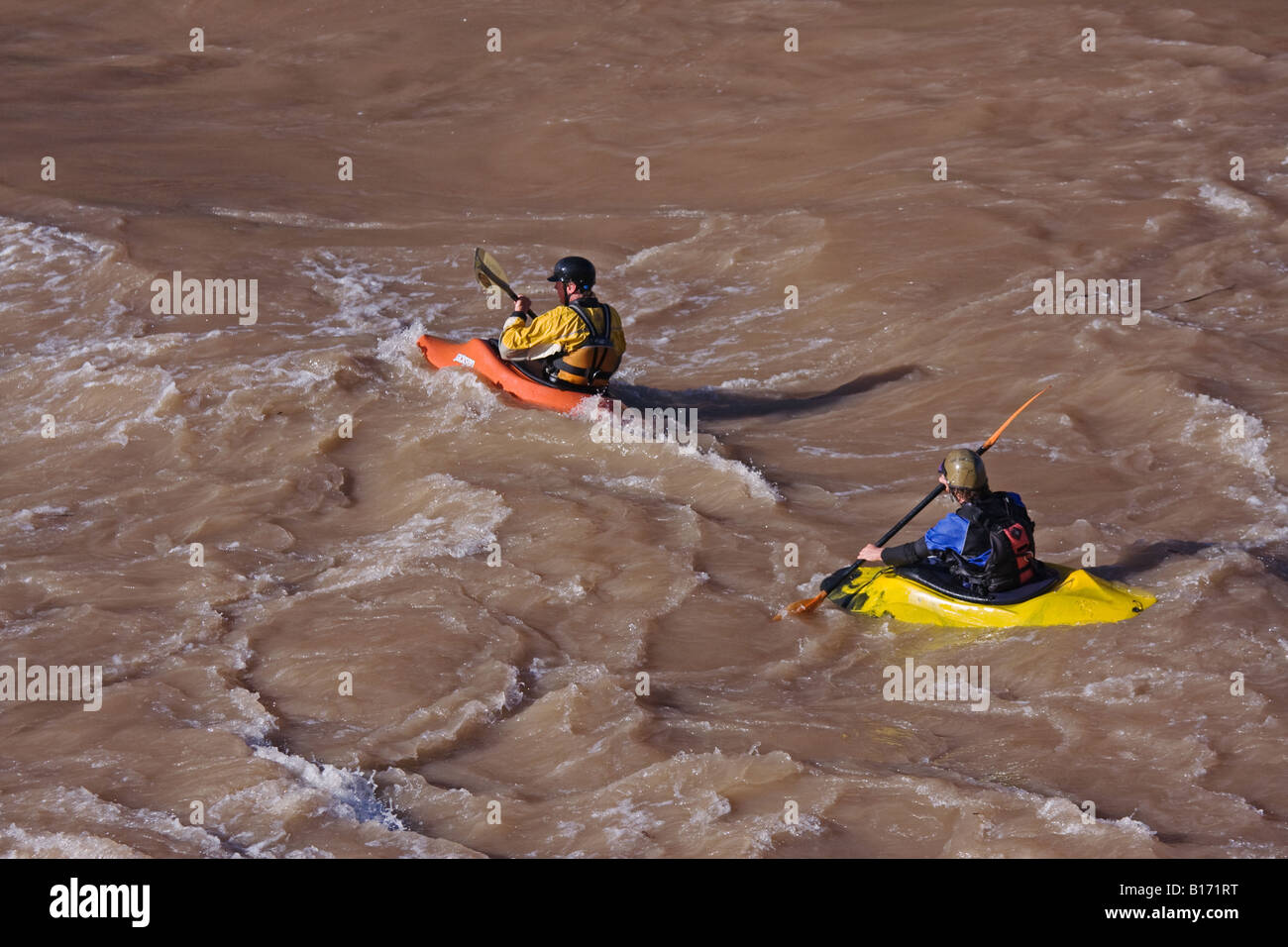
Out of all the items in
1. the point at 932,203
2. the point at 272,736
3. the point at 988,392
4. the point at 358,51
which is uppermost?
the point at 358,51

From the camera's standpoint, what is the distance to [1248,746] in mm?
5488

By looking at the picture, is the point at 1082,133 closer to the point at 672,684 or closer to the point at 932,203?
the point at 932,203

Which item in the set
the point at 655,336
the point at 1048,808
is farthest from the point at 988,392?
the point at 1048,808

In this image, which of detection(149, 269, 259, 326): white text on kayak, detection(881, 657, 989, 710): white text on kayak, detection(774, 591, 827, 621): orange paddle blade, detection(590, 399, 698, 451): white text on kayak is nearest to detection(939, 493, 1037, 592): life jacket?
detection(881, 657, 989, 710): white text on kayak

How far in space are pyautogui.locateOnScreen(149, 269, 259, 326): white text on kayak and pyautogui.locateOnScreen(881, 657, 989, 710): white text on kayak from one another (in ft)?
20.5

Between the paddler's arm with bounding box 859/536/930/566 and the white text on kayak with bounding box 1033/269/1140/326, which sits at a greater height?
the white text on kayak with bounding box 1033/269/1140/326

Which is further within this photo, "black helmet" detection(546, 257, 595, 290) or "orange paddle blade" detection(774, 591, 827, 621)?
"black helmet" detection(546, 257, 595, 290)

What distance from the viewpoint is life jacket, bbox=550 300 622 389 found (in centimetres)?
850

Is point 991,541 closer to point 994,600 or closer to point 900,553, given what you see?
point 994,600

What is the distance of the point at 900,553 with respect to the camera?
657 cm

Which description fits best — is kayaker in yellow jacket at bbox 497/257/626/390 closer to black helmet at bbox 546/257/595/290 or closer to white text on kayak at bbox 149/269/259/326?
black helmet at bbox 546/257/595/290

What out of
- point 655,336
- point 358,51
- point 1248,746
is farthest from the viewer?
point 358,51

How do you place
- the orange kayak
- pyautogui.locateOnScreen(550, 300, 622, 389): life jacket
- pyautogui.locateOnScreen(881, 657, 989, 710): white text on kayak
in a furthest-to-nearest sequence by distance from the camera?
the orange kayak → pyautogui.locateOnScreen(550, 300, 622, 389): life jacket → pyautogui.locateOnScreen(881, 657, 989, 710): white text on kayak
